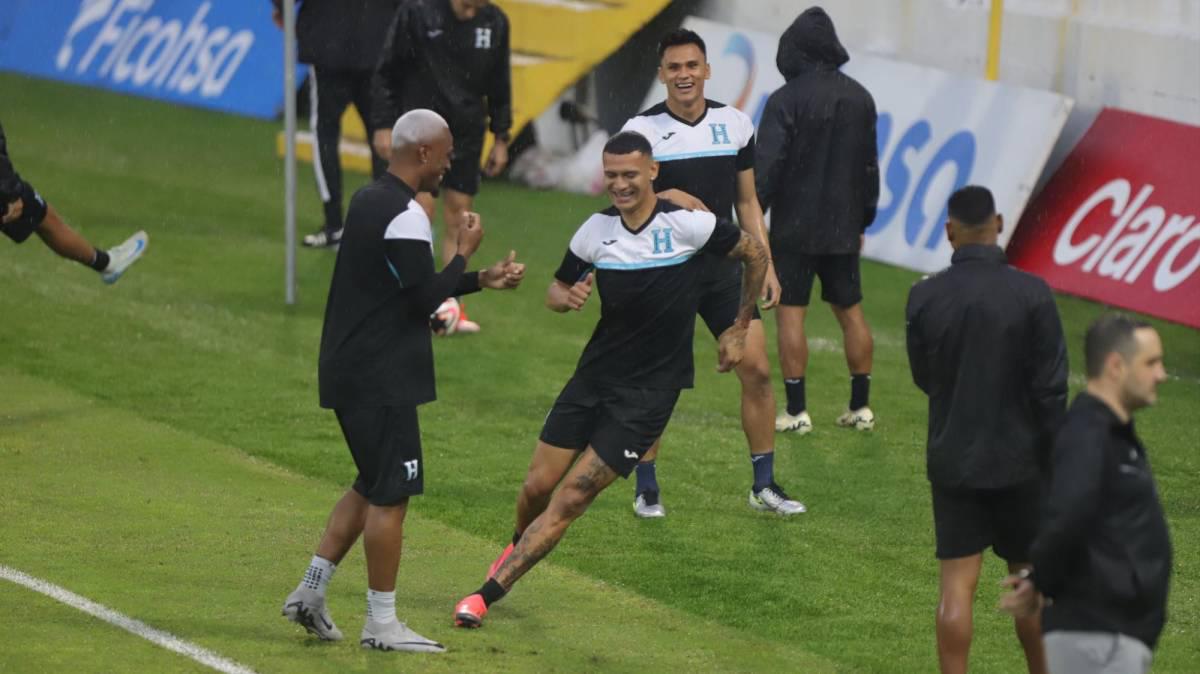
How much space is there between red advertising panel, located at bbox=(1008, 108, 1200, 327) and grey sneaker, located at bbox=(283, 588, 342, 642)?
8.70m

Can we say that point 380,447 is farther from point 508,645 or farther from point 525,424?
point 525,424

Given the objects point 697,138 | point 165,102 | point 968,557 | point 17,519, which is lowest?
point 165,102

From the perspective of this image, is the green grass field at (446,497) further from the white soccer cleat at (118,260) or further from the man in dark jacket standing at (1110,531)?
the man in dark jacket standing at (1110,531)

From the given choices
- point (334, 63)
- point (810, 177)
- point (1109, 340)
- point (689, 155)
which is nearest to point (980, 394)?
point (1109, 340)

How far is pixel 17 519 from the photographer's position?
30.5 ft

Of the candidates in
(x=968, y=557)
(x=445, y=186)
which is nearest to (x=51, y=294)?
(x=445, y=186)

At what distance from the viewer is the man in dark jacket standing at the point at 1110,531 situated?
18.1 ft

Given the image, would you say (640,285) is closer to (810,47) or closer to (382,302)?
(382,302)

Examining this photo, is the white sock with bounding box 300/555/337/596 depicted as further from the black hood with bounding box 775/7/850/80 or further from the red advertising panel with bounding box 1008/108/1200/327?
the red advertising panel with bounding box 1008/108/1200/327

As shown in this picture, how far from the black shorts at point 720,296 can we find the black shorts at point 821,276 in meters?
1.93

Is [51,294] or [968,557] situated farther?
[51,294]

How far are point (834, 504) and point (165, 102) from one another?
1530 centimetres

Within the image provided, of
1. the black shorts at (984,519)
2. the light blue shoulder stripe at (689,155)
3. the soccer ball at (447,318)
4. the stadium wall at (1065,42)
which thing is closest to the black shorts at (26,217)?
the soccer ball at (447,318)

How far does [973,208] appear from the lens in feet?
21.6
